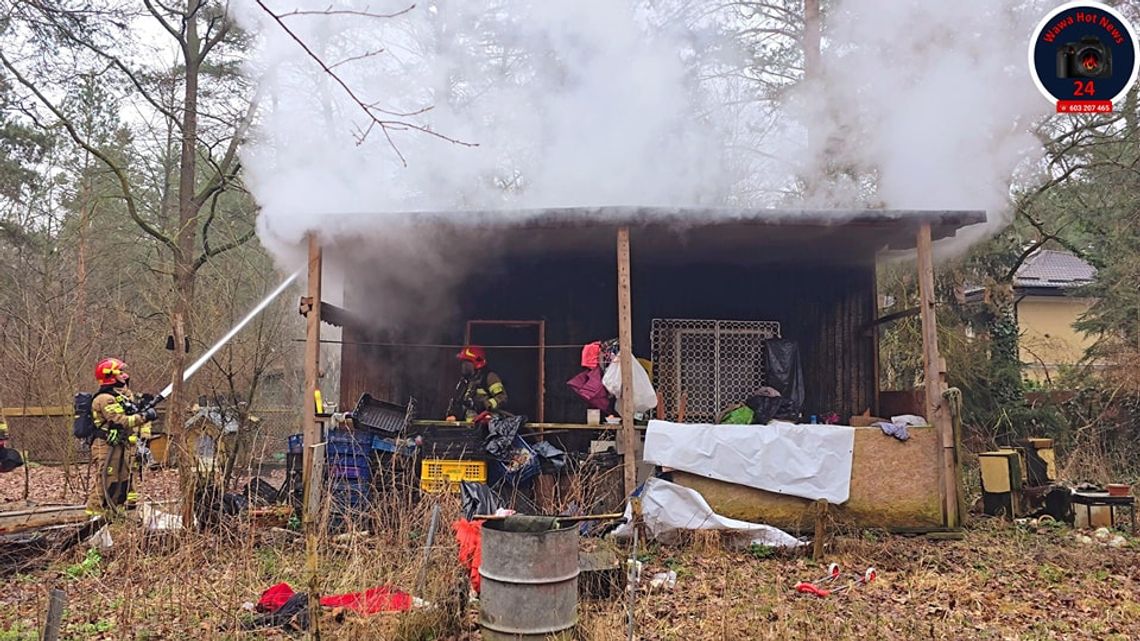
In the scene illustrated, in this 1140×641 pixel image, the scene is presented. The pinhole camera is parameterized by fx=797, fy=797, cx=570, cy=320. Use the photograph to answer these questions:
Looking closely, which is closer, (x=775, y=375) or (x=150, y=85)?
(x=775, y=375)

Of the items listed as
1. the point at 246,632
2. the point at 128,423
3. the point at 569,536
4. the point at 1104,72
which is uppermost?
the point at 1104,72

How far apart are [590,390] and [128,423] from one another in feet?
15.8

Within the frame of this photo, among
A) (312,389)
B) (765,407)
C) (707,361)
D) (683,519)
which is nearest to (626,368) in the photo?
(683,519)

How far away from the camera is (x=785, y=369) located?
10414mm

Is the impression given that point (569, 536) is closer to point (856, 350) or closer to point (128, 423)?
point (128, 423)

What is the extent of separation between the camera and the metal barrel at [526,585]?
4.77 m

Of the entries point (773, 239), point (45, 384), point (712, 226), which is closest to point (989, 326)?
point (773, 239)

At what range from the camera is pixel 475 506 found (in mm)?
7320

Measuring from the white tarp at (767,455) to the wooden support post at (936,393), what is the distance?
963mm

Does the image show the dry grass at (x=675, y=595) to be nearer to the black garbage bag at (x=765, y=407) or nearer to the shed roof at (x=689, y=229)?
the black garbage bag at (x=765, y=407)

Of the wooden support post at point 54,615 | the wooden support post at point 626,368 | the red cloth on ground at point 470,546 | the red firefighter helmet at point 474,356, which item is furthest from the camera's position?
the red firefighter helmet at point 474,356

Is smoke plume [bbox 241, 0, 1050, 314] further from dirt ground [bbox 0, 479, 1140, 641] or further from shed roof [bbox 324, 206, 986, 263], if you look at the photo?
dirt ground [bbox 0, 479, 1140, 641]

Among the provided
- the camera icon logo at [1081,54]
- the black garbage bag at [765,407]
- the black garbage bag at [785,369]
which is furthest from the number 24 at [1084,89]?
the black garbage bag at [765,407]

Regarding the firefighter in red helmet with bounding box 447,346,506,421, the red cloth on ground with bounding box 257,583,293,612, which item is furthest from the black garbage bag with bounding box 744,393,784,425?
the red cloth on ground with bounding box 257,583,293,612
